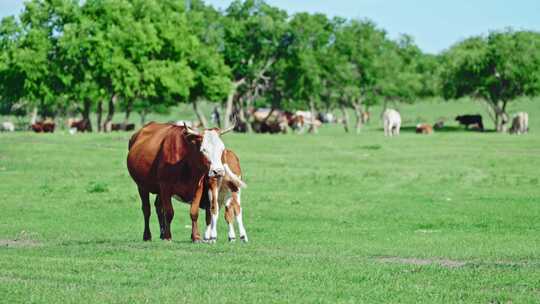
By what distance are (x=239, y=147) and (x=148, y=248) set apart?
4123cm

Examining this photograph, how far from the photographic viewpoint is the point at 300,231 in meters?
23.5

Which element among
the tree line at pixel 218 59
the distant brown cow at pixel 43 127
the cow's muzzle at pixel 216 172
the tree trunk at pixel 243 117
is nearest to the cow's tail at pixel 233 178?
the cow's muzzle at pixel 216 172

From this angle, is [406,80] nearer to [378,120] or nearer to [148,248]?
[378,120]

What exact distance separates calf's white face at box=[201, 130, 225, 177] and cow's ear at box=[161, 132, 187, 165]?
800mm

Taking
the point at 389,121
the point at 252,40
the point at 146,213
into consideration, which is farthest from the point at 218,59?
the point at 146,213

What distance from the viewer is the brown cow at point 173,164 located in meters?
17.4

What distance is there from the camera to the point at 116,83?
72812 millimetres

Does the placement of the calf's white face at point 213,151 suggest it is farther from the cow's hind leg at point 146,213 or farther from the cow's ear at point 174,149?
the cow's hind leg at point 146,213

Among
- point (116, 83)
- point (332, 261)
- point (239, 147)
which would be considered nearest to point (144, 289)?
point (332, 261)

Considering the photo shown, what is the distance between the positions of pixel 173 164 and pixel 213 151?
1.18 m

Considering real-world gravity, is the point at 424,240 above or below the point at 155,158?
below

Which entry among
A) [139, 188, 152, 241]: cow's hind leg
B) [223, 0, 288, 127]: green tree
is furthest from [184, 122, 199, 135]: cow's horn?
[223, 0, 288, 127]: green tree

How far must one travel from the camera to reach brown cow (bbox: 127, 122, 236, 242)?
17.4m

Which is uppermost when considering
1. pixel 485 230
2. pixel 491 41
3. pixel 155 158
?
pixel 491 41
